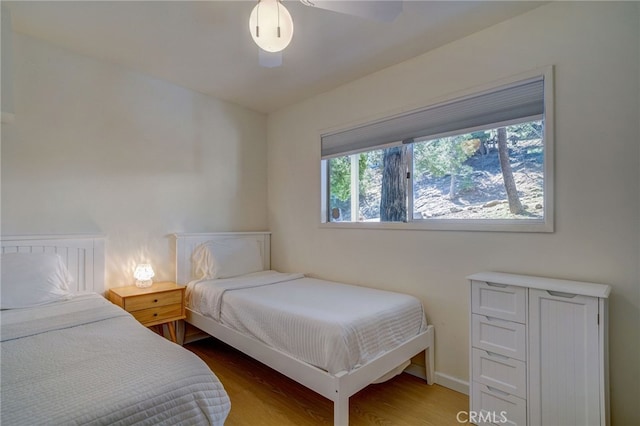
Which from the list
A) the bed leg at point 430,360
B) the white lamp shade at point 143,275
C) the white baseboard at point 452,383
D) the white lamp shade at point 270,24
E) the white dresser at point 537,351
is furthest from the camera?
the white lamp shade at point 143,275

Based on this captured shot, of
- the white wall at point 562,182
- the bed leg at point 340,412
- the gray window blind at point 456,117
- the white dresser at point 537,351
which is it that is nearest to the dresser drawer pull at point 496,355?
the white dresser at point 537,351

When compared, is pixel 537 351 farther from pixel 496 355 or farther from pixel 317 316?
pixel 317 316

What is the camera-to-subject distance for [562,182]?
5.98ft

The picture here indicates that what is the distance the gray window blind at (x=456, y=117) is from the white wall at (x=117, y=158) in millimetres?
1400

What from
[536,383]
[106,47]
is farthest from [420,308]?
[106,47]

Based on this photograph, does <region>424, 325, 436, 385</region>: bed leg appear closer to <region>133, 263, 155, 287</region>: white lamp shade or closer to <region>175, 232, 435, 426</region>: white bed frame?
<region>175, 232, 435, 426</region>: white bed frame

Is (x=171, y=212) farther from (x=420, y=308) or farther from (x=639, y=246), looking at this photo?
(x=639, y=246)

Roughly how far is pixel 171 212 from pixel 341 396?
228 cm

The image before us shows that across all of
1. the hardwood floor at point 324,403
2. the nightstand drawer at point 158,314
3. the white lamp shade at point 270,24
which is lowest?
the hardwood floor at point 324,403

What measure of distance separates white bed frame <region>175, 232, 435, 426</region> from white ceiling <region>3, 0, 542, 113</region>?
1580 millimetres

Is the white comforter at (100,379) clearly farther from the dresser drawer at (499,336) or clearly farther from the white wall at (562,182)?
the white wall at (562,182)

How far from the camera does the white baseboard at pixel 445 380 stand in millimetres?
2168

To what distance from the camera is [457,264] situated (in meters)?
2.22

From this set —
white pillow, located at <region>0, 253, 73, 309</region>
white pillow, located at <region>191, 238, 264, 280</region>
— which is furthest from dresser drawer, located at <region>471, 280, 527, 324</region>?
white pillow, located at <region>0, 253, 73, 309</region>
